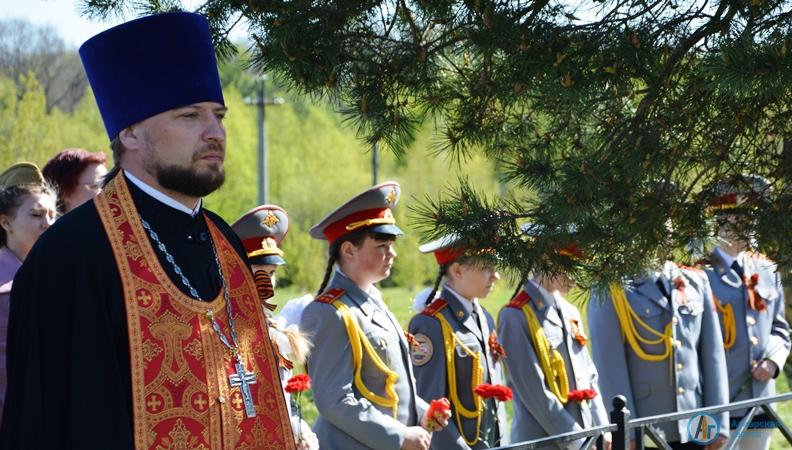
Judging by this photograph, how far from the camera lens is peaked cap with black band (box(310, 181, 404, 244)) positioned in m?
5.18

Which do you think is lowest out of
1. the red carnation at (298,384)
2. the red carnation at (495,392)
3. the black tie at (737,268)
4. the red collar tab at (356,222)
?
the red carnation at (495,392)

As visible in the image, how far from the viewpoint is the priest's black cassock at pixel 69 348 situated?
2.64 m

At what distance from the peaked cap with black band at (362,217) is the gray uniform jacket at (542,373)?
82 centimetres

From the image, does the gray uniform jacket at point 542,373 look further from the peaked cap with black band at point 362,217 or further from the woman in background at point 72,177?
the woman in background at point 72,177

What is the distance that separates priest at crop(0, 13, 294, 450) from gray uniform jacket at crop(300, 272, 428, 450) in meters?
1.62

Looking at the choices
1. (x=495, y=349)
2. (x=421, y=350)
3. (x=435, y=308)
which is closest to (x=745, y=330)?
(x=495, y=349)

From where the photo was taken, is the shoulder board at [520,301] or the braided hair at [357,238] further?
the shoulder board at [520,301]

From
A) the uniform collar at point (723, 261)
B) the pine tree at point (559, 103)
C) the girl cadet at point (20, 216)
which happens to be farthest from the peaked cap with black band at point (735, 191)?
the uniform collar at point (723, 261)

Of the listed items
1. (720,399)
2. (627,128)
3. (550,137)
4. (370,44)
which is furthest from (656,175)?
(720,399)

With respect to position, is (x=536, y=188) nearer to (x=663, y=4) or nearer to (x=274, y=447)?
(x=663, y=4)

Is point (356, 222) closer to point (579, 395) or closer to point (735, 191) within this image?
point (579, 395)

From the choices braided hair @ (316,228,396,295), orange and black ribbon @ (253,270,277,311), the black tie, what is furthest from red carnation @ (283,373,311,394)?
the black tie

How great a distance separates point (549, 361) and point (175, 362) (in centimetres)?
301

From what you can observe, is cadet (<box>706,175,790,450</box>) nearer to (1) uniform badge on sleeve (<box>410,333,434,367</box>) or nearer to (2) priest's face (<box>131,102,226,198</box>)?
(1) uniform badge on sleeve (<box>410,333,434,367</box>)
